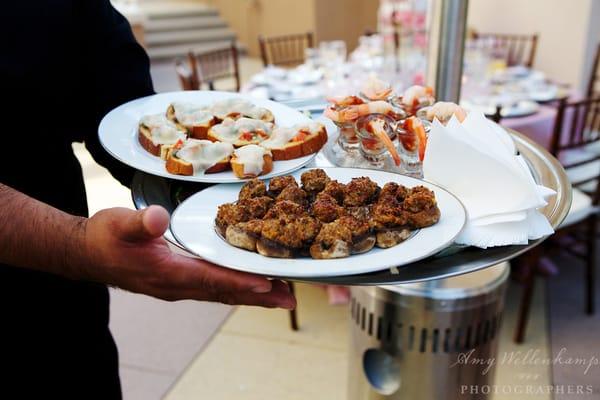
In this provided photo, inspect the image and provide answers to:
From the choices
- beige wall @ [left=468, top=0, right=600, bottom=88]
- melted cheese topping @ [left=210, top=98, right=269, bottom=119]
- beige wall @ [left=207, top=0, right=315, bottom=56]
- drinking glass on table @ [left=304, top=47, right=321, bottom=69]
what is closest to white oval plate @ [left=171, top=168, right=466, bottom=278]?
melted cheese topping @ [left=210, top=98, right=269, bottom=119]

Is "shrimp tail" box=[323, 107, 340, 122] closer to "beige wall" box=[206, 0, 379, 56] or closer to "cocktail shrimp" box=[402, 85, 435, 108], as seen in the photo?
"cocktail shrimp" box=[402, 85, 435, 108]

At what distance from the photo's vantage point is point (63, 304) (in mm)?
1091

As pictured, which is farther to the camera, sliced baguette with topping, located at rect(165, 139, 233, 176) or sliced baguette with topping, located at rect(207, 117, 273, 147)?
sliced baguette with topping, located at rect(207, 117, 273, 147)

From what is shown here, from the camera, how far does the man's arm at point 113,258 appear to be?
0.69 metres

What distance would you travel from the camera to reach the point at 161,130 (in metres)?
1.06

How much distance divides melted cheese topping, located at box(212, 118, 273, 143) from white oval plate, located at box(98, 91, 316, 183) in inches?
3.1

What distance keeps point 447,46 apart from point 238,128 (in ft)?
1.67

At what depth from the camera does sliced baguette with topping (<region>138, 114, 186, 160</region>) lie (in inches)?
40.2

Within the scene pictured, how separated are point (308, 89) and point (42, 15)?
2.25 metres

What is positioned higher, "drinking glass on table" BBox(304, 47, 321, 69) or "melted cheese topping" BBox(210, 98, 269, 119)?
"melted cheese topping" BBox(210, 98, 269, 119)

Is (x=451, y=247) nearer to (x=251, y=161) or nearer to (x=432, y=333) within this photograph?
(x=251, y=161)

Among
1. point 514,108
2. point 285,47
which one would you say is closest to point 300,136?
point 514,108

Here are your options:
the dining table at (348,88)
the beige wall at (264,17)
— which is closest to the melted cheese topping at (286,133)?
the dining table at (348,88)

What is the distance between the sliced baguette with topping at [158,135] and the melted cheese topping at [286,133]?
16cm
